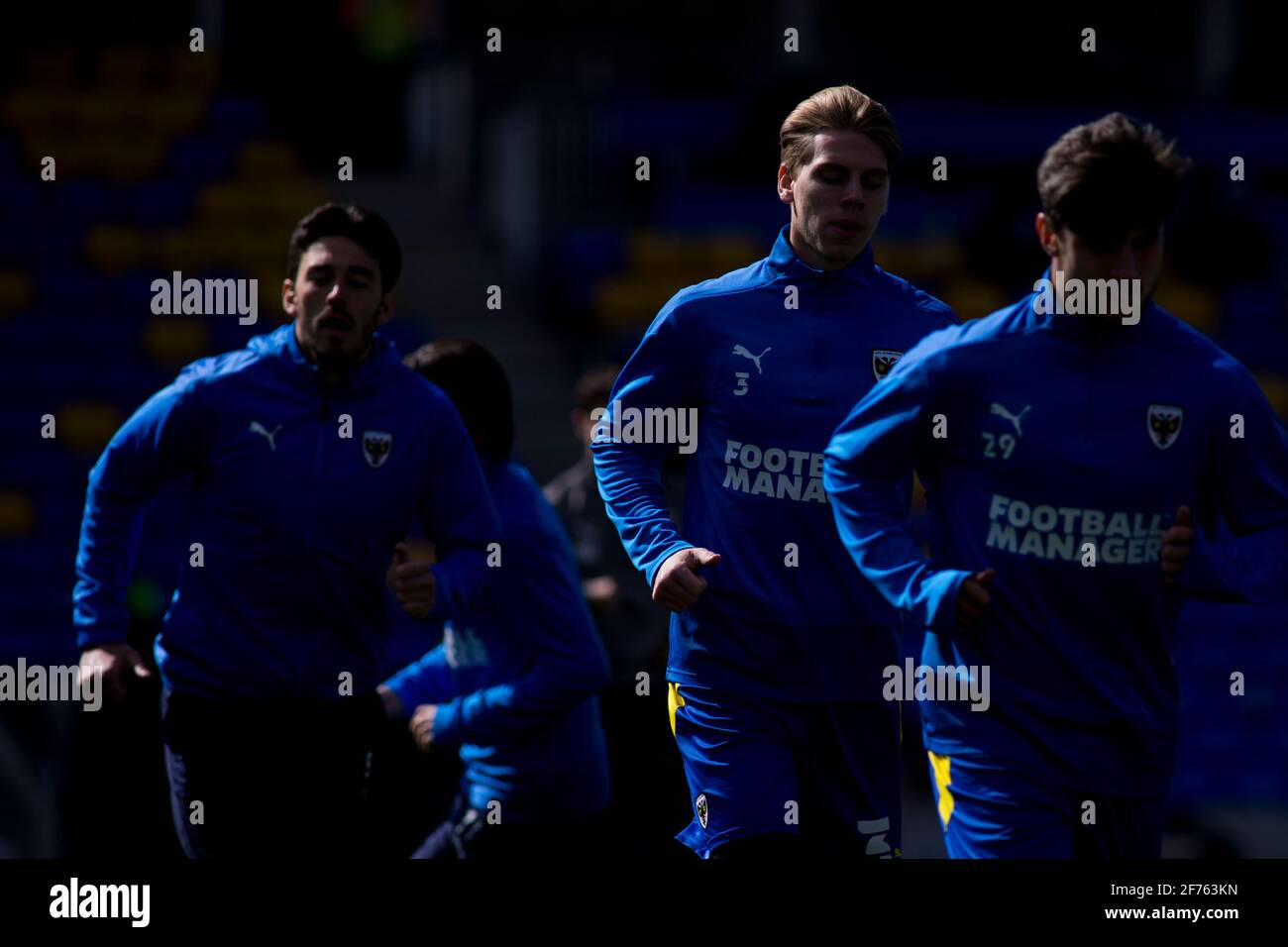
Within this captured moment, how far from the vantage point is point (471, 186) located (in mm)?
16688

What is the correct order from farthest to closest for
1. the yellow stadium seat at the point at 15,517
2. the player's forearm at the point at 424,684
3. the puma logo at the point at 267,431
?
the yellow stadium seat at the point at 15,517, the player's forearm at the point at 424,684, the puma logo at the point at 267,431

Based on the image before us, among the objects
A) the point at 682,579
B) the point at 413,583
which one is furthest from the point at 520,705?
the point at 682,579

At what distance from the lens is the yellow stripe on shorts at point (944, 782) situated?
11.5 feet

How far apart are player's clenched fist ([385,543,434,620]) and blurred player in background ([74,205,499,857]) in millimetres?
47

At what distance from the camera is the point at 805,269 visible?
159 inches

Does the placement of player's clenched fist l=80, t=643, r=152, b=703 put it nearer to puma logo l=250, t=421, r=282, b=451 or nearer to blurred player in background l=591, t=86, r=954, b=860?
puma logo l=250, t=421, r=282, b=451

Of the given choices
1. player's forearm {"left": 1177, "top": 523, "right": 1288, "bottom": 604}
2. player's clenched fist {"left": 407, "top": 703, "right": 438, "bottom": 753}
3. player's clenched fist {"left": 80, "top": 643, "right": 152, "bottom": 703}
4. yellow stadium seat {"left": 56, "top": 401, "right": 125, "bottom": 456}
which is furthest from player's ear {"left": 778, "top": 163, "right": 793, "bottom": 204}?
yellow stadium seat {"left": 56, "top": 401, "right": 125, "bottom": 456}

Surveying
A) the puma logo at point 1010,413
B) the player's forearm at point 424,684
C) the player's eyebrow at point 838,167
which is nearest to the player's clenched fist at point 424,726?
the player's forearm at point 424,684

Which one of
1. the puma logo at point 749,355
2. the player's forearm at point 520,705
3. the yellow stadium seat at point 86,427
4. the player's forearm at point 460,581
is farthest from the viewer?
the yellow stadium seat at point 86,427

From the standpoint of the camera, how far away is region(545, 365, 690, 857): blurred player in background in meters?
5.93

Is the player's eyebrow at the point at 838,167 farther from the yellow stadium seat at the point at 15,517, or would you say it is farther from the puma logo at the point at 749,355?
the yellow stadium seat at the point at 15,517

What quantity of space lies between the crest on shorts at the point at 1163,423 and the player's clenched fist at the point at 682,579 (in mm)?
874
